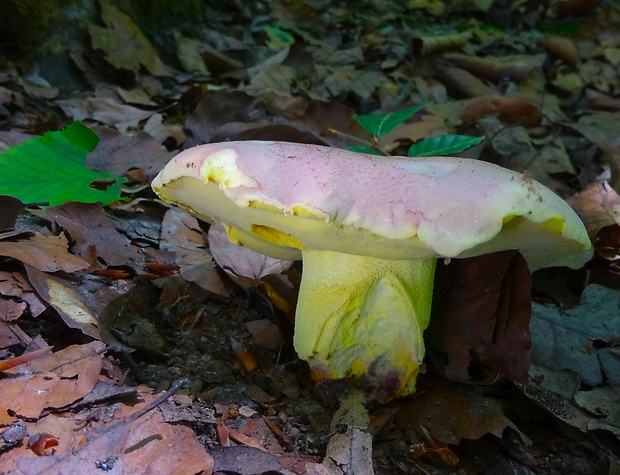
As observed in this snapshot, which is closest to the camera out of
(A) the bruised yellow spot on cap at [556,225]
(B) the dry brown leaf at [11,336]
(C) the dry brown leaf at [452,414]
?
(A) the bruised yellow spot on cap at [556,225]

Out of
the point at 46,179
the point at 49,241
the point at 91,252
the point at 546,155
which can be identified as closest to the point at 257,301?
the point at 91,252

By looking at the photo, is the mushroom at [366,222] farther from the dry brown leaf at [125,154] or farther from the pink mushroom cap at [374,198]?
the dry brown leaf at [125,154]

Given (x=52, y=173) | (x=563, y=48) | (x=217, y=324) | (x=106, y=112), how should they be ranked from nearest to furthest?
(x=217, y=324)
(x=52, y=173)
(x=106, y=112)
(x=563, y=48)

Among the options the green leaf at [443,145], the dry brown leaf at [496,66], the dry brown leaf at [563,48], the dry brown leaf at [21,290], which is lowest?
the dry brown leaf at [563,48]

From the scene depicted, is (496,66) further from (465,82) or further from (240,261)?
(240,261)

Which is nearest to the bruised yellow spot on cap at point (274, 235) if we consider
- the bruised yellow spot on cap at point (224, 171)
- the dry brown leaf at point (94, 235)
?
the bruised yellow spot on cap at point (224, 171)

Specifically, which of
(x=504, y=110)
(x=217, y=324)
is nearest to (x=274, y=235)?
(x=217, y=324)

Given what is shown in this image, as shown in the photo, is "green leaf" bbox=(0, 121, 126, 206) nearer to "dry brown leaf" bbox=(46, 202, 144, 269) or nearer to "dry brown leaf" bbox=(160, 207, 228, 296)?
A: "dry brown leaf" bbox=(46, 202, 144, 269)
